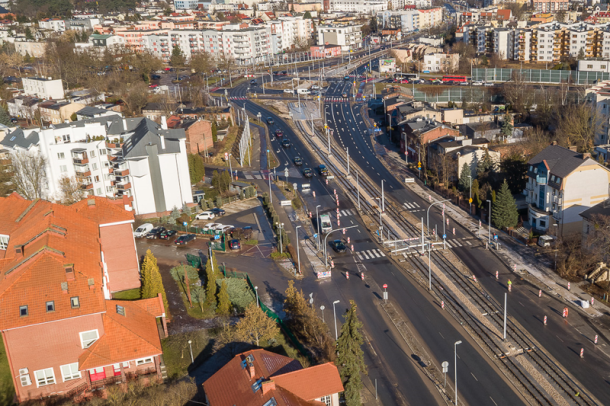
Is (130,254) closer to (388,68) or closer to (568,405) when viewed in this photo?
(568,405)

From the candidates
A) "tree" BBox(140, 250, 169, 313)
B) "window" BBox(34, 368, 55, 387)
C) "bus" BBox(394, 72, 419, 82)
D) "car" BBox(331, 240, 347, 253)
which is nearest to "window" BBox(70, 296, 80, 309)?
"window" BBox(34, 368, 55, 387)

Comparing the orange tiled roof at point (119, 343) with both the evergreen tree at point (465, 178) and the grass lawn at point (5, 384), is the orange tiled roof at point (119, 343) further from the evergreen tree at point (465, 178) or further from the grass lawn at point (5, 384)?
the evergreen tree at point (465, 178)

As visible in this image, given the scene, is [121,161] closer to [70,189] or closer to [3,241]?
[70,189]

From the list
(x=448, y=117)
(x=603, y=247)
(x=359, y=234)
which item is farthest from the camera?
(x=448, y=117)

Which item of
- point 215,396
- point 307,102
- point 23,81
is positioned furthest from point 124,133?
point 23,81

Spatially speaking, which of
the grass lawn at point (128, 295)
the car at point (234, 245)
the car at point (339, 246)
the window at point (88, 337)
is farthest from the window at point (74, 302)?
the car at point (339, 246)

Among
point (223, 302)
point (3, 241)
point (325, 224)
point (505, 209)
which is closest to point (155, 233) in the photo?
point (3, 241)
